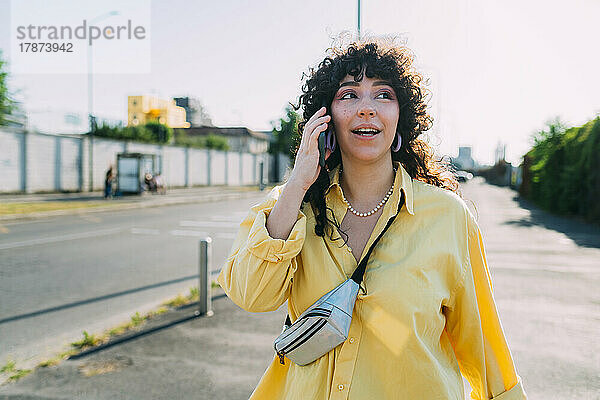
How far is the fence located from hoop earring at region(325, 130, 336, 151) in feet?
62.7

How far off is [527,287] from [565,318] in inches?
56.4

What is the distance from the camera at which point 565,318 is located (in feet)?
18.2

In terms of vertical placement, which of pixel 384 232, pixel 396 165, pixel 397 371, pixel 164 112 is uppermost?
pixel 164 112

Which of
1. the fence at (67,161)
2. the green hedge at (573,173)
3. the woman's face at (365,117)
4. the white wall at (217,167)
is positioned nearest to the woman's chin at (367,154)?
the woman's face at (365,117)

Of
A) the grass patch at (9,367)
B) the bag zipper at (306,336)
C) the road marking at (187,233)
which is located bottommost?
the road marking at (187,233)

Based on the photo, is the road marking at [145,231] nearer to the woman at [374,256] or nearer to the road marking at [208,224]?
the road marking at [208,224]

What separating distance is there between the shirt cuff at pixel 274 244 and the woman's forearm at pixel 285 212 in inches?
0.8

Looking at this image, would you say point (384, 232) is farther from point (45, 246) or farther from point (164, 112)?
point (164, 112)

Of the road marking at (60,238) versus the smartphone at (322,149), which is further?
the road marking at (60,238)

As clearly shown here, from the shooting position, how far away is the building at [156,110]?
62.2m

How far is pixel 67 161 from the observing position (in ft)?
90.5

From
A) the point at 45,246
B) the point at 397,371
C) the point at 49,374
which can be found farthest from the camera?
the point at 45,246

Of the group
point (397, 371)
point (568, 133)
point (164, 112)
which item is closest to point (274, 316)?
point (397, 371)

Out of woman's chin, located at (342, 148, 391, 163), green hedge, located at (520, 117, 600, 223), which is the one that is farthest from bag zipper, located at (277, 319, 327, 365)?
green hedge, located at (520, 117, 600, 223)
